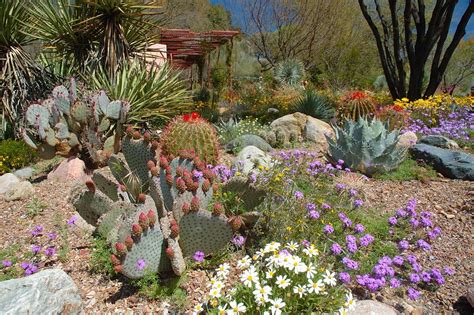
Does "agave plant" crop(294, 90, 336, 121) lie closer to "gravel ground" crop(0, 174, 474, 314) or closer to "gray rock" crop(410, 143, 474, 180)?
"gray rock" crop(410, 143, 474, 180)

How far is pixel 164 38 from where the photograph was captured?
12648mm

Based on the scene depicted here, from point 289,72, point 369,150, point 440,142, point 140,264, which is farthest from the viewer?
point 289,72

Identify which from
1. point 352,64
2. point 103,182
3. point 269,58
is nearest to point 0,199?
point 103,182

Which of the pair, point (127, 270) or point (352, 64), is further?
point (352, 64)

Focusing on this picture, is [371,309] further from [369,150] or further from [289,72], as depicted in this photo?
[289,72]

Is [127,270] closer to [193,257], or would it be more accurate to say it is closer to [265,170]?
[193,257]

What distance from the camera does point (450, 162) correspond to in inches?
183

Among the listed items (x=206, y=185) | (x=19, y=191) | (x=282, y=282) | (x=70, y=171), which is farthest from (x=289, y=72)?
(x=282, y=282)

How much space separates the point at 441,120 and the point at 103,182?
252 inches

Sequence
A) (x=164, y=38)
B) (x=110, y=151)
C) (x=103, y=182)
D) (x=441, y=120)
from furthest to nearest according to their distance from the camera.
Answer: (x=164, y=38) → (x=441, y=120) → (x=110, y=151) → (x=103, y=182)

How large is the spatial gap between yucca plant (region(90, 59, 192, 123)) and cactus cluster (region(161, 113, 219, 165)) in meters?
1.64

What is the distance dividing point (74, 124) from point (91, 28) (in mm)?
3151

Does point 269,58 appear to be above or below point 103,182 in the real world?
above

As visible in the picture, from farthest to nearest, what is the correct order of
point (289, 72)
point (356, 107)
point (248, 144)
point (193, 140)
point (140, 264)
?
point (289, 72)
point (356, 107)
point (248, 144)
point (193, 140)
point (140, 264)
